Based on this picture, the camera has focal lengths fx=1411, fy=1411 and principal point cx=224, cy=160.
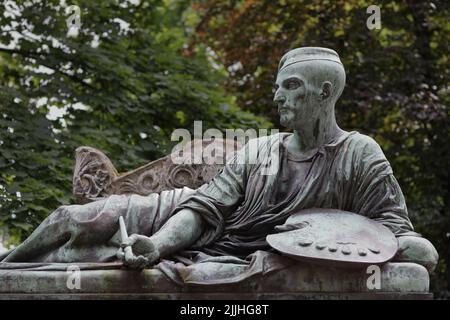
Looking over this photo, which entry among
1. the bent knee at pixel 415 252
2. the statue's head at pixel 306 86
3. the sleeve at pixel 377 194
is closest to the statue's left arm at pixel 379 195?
the sleeve at pixel 377 194

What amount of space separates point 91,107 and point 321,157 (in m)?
8.31

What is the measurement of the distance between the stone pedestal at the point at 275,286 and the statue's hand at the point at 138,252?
8 cm

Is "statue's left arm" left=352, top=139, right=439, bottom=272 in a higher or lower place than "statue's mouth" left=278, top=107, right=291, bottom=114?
lower

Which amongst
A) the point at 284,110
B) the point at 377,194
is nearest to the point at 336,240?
the point at 377,194

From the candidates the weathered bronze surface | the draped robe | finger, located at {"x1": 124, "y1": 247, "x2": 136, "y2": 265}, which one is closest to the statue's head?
→ the draped robe

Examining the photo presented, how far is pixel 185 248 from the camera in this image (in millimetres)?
9961

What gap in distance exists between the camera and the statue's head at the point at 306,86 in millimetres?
9984

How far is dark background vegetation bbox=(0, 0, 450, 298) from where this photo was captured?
16.6 m

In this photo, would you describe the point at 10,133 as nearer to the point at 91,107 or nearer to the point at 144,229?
the point at 91,107

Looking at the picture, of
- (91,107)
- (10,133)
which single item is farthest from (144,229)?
(91,107)

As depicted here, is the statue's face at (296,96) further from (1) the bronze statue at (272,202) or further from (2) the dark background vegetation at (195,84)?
Result: (2) the dark background vegetation at (195,84)

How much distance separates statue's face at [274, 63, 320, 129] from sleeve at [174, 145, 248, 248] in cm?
56

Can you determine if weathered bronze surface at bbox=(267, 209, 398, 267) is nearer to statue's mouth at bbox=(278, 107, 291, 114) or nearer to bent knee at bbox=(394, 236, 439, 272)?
bent knee at bbox=(394, 236, 439, 272)

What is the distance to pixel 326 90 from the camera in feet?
32.9
